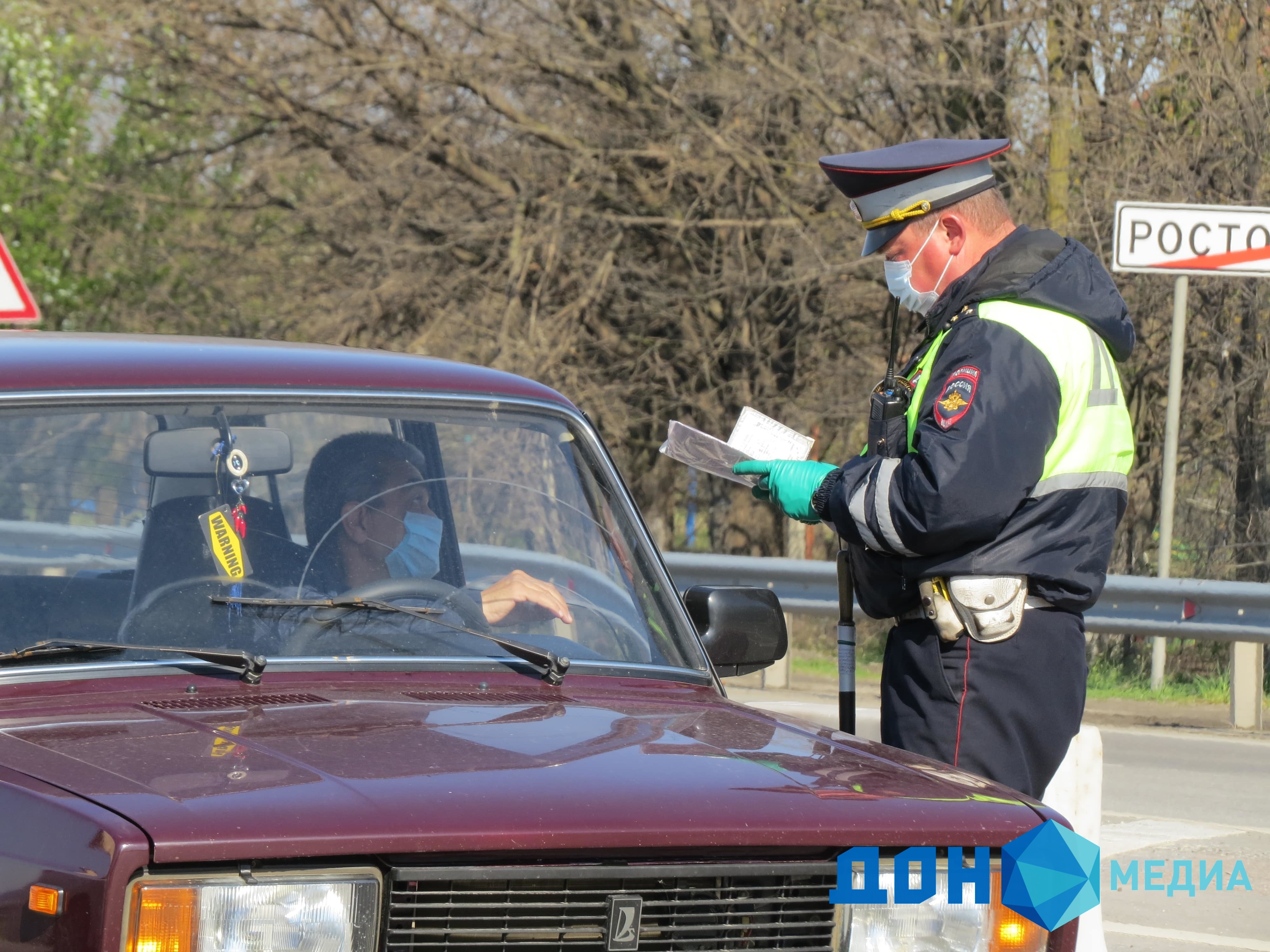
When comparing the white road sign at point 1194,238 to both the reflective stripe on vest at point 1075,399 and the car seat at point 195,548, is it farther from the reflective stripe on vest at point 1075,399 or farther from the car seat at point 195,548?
the car seat at point 195,548

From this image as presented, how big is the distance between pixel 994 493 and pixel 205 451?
162cm

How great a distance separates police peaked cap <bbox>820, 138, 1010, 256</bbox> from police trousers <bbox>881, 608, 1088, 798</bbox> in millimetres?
958

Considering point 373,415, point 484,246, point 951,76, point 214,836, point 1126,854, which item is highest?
point 951,76

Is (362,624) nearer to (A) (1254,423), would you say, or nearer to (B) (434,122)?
(A) (1254,423)

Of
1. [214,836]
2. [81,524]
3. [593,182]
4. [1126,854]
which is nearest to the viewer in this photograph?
[214,836]

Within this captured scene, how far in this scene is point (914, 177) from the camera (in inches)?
165

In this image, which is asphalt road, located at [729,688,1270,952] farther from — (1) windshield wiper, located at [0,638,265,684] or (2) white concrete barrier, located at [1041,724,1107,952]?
(1) windshield wiper, located at [0,638,265,684]

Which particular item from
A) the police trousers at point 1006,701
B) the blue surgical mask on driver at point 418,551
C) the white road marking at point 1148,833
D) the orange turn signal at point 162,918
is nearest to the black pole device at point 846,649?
the police trousers at point 1006,701

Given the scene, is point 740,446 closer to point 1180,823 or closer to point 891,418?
point 891,418

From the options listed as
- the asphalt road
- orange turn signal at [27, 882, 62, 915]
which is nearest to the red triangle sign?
the asphalt road

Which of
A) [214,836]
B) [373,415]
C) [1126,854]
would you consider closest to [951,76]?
[1126,854]

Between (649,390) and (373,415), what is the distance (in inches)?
474

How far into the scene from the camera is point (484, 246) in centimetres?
1579

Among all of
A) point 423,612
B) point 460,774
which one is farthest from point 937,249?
Result: point 460,774
